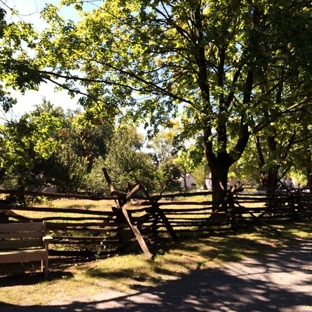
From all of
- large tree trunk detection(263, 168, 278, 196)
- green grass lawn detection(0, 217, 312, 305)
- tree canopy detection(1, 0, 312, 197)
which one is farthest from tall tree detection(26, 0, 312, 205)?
large tree trunk detection(263, 168, 278, 196)

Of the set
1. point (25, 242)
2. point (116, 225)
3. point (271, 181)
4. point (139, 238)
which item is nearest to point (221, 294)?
point (139, 238)

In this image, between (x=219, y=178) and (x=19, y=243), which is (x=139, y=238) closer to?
(x=19, y=243)

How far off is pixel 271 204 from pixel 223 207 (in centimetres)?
351

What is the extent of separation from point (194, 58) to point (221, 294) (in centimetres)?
909

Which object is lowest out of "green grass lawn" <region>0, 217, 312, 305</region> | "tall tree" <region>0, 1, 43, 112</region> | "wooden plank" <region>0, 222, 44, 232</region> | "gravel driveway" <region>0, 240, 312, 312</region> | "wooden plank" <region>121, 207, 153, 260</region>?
"gravel driveway" <region>0, 240, 312, 312</region>

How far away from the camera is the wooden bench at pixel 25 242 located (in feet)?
18.1

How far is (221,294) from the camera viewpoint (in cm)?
493

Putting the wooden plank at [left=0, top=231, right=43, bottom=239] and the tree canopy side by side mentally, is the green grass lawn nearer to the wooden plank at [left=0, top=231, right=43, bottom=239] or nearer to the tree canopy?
the wooden plank at [left=0, top=231, right=43, bottom=239]

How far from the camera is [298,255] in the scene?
7324 millimetres

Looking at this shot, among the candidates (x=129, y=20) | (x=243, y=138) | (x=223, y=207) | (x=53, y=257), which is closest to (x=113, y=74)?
(x=129, y=20)

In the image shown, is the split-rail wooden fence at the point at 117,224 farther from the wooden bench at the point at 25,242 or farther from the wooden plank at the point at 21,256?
the wooden plank at the point at 21,256

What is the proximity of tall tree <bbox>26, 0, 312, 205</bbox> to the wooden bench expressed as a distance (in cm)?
516

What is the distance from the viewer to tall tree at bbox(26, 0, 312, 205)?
33.0ft

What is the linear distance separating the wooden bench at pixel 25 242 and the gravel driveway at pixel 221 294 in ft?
3.41
